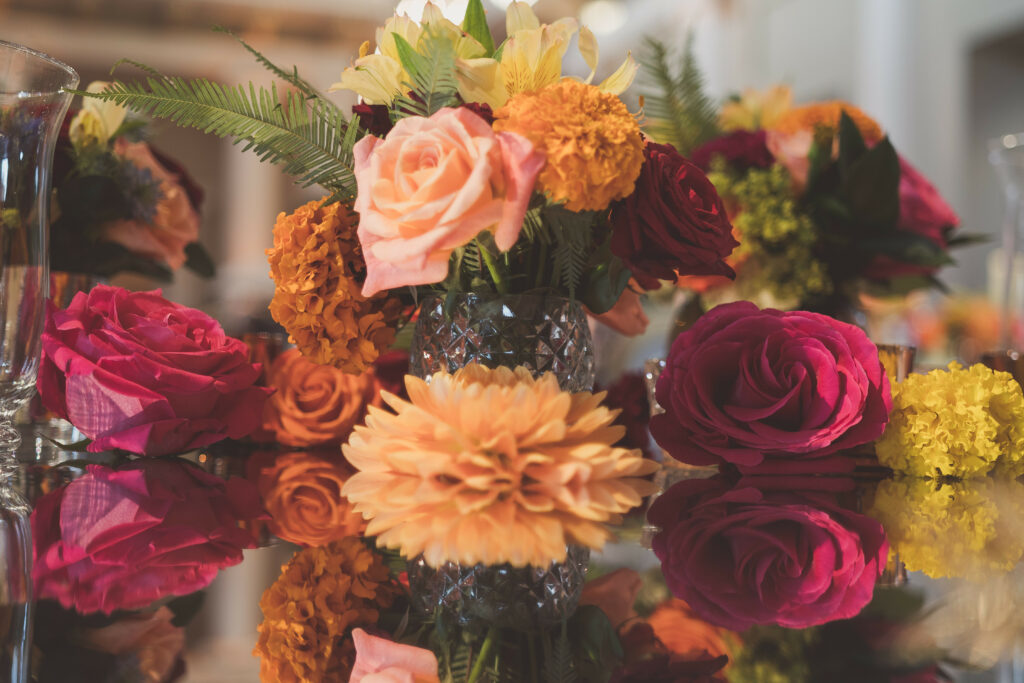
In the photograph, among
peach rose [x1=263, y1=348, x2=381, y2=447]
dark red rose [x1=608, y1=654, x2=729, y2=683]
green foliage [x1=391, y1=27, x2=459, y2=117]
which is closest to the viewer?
dark red rose [x1=608, y1=654, x2=729, y2=683]

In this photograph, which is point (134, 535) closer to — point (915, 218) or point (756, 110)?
point (915, 218)

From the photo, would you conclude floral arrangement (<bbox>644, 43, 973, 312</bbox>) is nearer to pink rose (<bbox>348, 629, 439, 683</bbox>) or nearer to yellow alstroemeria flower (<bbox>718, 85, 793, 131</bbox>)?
yellow alstroemeria flower (<bbox>718, 85, 793, 131</bbox>)

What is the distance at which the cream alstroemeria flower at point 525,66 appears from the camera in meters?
0.50

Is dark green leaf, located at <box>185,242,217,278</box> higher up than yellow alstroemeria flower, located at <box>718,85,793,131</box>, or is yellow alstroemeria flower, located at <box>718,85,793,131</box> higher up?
yellow alstroemeria flower, located at <box>718,85,793,131</box>

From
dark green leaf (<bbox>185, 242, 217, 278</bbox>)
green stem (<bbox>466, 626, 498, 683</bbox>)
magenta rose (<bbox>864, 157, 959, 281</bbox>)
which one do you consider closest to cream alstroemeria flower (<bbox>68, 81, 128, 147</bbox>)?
dark green leaf (<bbox>185, 242, 217, 278</bbox>)

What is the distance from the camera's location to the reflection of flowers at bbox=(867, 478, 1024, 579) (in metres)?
0.36

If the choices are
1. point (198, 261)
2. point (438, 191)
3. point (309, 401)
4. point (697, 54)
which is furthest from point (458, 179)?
point (697, 54)

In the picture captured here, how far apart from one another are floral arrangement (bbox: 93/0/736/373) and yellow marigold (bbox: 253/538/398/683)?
16 cm

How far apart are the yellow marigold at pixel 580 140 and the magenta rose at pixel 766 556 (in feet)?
0.57

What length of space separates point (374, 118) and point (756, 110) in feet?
2.30

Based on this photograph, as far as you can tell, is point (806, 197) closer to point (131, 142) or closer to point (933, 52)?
point (131, 142)

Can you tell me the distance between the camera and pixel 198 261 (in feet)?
2.96

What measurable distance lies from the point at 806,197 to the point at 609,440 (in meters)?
0.56

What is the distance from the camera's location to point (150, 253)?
2.60ft
